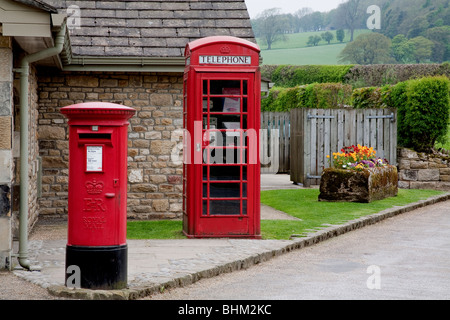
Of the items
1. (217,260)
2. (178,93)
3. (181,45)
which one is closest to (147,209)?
(178,93)

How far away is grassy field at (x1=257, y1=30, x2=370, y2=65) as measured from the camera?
58.8m

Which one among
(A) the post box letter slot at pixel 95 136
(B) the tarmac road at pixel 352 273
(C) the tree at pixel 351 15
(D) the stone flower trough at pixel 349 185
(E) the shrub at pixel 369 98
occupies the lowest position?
(B) the tarmac road at pixel 352 273

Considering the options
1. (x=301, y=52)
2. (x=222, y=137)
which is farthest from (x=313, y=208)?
(x=301, y=52)

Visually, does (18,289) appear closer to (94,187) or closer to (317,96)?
(94,187)

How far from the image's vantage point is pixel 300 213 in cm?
1309

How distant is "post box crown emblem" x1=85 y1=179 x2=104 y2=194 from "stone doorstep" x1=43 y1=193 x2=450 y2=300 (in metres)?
0.91

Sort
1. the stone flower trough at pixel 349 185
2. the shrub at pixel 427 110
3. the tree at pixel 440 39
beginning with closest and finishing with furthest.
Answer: the stone flower trough at pixel 349 185, the shrub at pixel 427 110, the tree at pixel 440 39

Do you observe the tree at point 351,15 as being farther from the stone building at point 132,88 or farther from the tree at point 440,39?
the stone building at point 132,88

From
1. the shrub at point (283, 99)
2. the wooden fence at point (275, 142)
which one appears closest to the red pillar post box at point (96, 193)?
the wooden fence at point (275, 142)

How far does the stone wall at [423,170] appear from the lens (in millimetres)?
17641

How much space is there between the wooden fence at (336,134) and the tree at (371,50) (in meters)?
30.1

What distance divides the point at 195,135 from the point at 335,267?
276cm

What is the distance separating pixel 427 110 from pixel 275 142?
640cm

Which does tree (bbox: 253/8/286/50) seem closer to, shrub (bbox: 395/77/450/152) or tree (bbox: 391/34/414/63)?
tree (bbox: 391/34/414/63)
